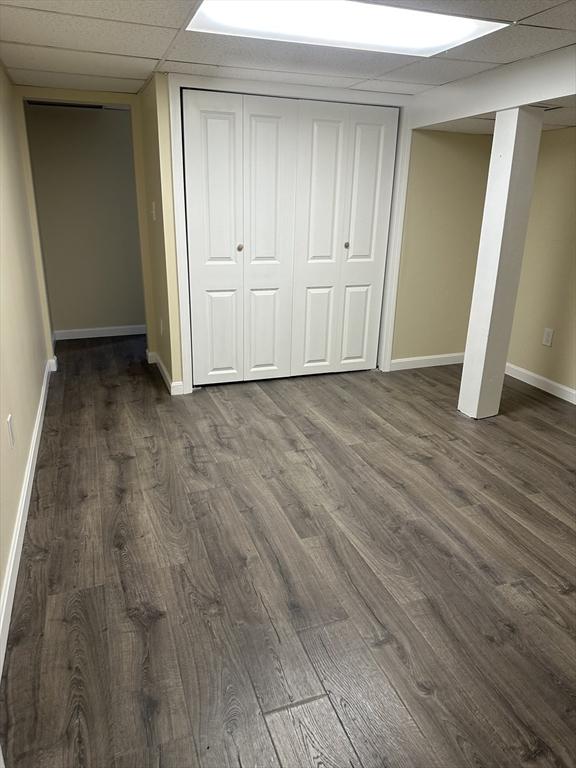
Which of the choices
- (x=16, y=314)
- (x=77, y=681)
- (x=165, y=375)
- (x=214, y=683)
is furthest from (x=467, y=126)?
(x=77, y=681)

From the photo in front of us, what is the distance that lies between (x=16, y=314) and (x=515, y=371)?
12.3 ft

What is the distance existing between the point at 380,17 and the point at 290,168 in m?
1.55

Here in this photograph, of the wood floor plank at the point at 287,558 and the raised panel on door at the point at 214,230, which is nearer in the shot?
the wood floor plank at the point at 287,558

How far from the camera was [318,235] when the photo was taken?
13.4ft

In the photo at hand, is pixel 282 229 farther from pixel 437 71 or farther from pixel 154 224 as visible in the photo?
pixel 437 71

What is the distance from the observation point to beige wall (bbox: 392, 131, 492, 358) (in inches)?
165

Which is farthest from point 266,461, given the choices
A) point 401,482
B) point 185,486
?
point 401,482

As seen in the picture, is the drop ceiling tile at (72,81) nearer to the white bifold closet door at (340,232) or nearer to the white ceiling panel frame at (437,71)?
the white bifold closet door at (340,232)

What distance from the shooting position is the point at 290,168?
3.86 meters

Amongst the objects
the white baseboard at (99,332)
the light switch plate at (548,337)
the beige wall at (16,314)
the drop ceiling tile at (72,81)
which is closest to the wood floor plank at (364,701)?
the beige wall at (16,314)

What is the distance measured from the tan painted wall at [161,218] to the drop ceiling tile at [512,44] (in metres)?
1.74

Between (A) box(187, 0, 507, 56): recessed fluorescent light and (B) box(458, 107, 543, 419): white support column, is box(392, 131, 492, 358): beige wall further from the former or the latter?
(A) box(187, 0, 507, 56): recessed fluorescent light

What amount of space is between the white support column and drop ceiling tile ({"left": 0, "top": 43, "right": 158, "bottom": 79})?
2.06 m

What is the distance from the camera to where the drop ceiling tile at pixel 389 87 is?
3.46m
